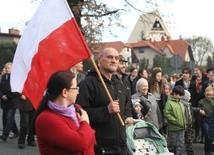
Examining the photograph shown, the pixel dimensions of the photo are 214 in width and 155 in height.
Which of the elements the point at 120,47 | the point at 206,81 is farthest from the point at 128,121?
the point at 120,47

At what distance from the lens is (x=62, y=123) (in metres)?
3.36

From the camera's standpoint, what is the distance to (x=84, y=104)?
471 cm

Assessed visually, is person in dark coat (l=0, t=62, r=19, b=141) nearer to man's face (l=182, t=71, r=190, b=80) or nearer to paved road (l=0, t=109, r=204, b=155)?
paved road (l=0, t=109, r=204, b=155)

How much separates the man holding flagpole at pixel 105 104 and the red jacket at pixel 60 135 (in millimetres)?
1133

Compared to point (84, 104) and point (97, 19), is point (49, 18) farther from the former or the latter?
point (97, 19)

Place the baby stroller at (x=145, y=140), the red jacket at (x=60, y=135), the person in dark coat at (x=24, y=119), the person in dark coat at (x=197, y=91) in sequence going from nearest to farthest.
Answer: the red jacket at (x=60, y=135), the baby stroller at (x=145, y=140), the person in dark coat at (x=24, y=119), the person in dark coat at (x=197, y=91)

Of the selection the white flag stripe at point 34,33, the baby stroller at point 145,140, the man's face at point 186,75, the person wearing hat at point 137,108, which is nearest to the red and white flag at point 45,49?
the white flag stripe at point 34,33

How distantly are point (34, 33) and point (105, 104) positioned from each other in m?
1.02

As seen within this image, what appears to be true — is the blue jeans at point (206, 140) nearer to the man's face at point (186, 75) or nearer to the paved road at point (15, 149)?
the paved road at point (15, 149)

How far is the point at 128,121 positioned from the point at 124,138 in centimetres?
35

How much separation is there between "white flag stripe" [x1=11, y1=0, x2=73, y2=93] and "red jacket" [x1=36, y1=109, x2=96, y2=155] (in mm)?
1003

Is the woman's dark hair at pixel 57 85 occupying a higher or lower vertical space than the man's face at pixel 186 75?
higher

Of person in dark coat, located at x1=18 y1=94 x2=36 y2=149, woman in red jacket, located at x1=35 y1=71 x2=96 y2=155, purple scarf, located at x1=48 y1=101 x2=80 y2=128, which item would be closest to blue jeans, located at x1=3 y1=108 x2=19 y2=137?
person in dark coat, located at x1=18 y1=94 x2=36 y2=149

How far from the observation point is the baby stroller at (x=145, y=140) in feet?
19.4
